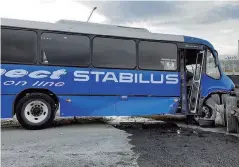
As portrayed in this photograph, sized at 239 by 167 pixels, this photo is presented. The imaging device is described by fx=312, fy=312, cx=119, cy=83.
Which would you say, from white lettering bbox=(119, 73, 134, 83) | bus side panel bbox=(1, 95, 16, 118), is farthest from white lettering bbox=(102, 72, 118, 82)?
bus side panel bbox=(1, 95, 16, 118)

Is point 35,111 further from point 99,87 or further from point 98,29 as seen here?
point 98,29

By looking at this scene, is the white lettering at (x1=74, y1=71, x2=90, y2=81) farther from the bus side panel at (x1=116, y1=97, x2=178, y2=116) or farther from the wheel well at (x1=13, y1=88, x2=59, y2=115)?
the bus side panel at (x1=116, y1=97, x2=178, y2=116)

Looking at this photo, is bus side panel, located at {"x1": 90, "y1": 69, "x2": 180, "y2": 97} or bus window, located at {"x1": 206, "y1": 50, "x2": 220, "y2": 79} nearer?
bus side panel, located at {"x1": 90, "y1": 69, "x2": 180, "y2": 97}

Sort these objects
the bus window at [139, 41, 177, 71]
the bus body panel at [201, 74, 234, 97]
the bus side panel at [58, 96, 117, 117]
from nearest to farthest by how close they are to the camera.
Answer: the bus side panel at [58, 96, 117, 117]
the bus window at [139, 41, 177, 71]
the bus body panel at [201, 74, 234, 97]

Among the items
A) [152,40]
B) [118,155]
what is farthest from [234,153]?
[152,40]

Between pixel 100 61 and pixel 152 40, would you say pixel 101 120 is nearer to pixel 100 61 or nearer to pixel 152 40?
pixel 100 61

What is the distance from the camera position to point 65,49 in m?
9.30

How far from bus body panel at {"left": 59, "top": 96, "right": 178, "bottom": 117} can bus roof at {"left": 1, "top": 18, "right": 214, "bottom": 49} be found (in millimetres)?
2026

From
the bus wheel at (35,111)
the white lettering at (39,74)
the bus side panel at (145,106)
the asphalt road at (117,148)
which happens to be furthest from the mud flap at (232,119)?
the white lettering at (39,74)

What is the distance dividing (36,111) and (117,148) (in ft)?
11.7

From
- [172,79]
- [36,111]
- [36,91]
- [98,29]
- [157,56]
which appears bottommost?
[36,111]

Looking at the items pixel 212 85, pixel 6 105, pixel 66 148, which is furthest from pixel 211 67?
pixel 6 105

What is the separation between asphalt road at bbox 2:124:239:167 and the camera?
17.6 ft

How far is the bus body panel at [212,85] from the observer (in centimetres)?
1081
